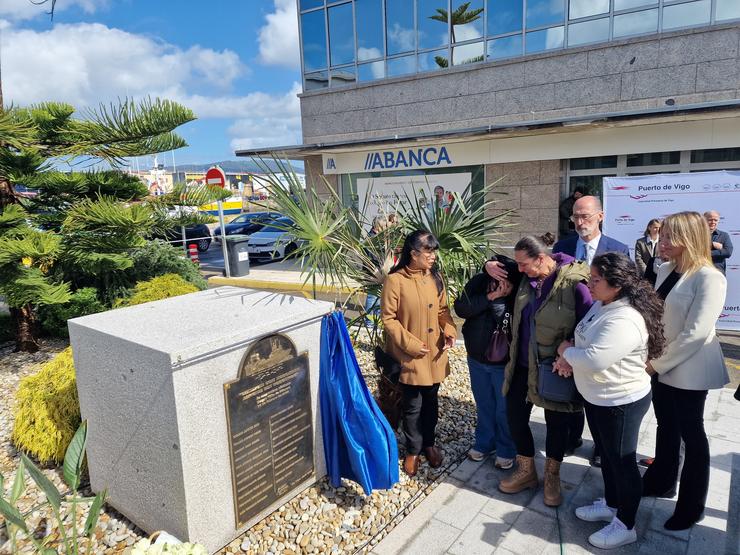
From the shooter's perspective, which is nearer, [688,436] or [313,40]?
[688,436]

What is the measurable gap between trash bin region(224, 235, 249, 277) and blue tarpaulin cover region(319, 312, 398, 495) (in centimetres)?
1135

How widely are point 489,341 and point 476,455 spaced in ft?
3.29

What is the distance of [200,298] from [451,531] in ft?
7.74

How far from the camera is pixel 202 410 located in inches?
109

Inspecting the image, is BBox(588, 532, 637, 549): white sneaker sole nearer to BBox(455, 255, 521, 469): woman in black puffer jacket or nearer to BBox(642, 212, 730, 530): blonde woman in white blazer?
BBox(642, 212, 730, 530): blonde woman in white blazer

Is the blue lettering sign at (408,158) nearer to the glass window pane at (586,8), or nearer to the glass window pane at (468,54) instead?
the glass window pane at (468,54)

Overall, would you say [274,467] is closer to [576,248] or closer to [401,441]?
[401,441]

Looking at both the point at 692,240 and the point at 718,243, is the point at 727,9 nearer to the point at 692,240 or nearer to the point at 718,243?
the point at 718,243

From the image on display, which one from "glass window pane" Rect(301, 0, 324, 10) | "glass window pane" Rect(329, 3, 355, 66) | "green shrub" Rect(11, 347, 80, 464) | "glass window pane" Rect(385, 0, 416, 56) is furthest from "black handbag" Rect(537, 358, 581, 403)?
"glass window pane" Rect(301, 0, 324, 10)

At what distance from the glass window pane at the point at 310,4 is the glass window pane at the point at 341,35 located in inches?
15.2

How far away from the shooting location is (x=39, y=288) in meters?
5.16

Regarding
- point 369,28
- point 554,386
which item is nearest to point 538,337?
point 554,386

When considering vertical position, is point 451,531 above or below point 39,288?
below

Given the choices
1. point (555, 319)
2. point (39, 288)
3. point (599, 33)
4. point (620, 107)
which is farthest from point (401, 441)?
point (599, 33)
